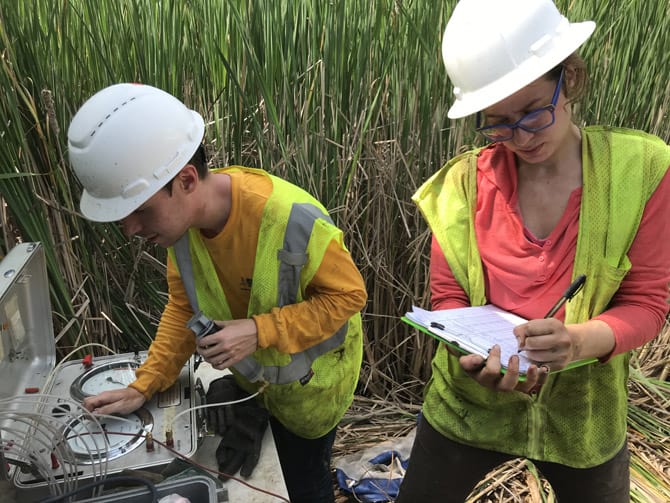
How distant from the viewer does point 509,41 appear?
1.09m

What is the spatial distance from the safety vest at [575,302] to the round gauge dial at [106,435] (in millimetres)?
674

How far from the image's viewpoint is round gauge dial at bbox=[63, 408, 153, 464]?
3.59 ft

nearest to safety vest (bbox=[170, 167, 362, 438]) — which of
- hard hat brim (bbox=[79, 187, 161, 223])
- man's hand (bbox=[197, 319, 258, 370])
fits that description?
man's hand (bbox=[197, 319, 258, 370])

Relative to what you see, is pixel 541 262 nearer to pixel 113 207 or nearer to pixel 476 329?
pixel 476 329

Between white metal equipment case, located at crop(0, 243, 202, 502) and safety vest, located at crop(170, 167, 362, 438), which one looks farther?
safety vest, located at crop(170, 167, 362, 438)

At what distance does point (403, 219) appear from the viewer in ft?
7.22

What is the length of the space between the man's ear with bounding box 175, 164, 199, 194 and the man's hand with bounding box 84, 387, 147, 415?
1.51 ft

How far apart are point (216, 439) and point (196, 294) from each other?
1.09 feet

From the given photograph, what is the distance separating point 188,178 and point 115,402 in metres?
0.50

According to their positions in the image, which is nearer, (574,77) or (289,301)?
(574,77)

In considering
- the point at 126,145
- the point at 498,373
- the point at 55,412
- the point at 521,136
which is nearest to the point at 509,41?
the point at 521,136

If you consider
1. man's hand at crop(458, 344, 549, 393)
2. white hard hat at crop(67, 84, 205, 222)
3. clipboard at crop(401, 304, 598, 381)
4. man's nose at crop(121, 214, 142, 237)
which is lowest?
man's hand at crop(458, 344, 549, 393)

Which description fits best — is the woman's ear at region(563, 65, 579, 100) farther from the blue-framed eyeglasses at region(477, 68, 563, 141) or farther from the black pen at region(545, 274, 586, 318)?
the black pen at region(545, 274, 586, 318)

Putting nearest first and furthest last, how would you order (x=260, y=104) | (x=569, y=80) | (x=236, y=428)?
(x=569, y=80) → (x=236, y=428) → (x=260, y=104)
